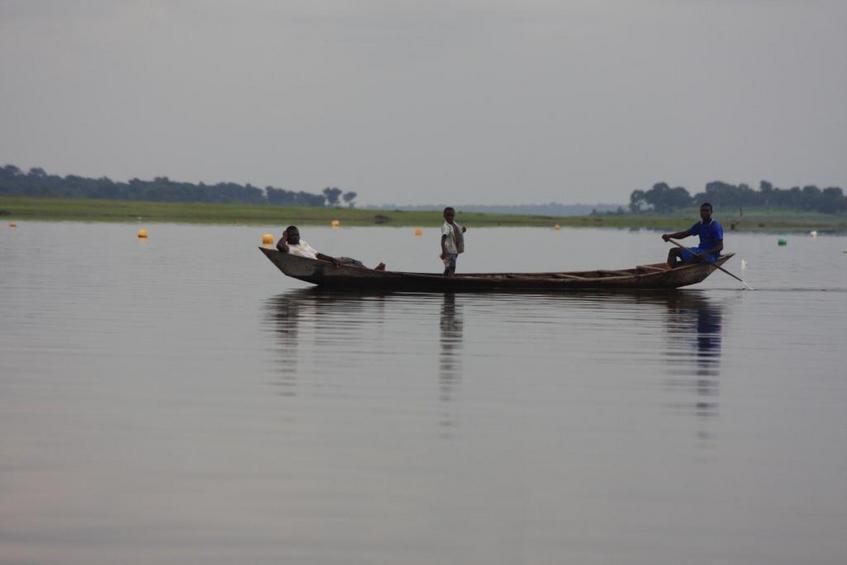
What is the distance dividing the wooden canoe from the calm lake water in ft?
19.4

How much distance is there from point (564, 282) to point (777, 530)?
21.9 m

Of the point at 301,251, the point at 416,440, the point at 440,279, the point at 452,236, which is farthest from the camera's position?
the point at 301,251

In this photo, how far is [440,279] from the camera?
99.1ft

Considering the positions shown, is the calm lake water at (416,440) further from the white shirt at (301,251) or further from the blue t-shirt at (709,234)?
the blue t-shirt at (709,234)

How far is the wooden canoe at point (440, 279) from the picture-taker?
30.3 metres

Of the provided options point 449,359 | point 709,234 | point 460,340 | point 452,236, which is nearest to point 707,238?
point 709,234

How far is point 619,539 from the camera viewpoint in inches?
328

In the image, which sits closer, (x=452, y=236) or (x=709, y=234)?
(x=452, y=236)

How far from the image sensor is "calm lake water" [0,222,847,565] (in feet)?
27.1

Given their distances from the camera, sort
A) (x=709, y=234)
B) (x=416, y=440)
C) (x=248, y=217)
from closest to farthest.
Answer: (x=416, y=440), (x=709, y=234), (x=248, y=217)

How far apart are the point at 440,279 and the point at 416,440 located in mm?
18844

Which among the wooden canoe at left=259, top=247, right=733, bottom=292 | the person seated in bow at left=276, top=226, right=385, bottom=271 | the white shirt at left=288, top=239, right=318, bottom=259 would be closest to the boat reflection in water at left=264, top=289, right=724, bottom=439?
the wooden canoe at left=259, top=247, right=733, bottom=292

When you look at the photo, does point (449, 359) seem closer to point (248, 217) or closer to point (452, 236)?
point (452, 236)

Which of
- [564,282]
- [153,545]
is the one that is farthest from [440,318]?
[153,545]
